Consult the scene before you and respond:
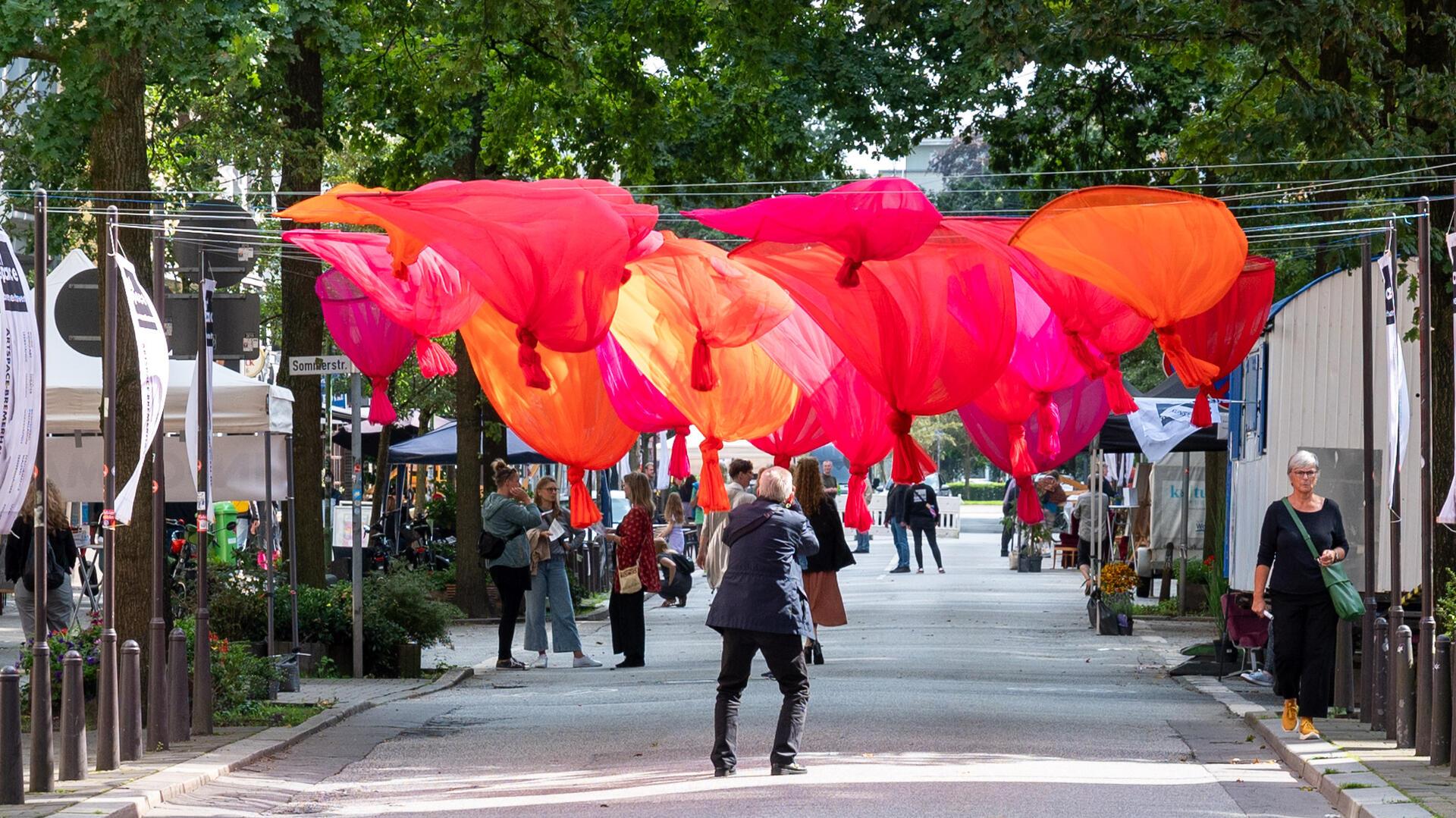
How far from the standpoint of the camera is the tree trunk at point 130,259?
13.0 meters

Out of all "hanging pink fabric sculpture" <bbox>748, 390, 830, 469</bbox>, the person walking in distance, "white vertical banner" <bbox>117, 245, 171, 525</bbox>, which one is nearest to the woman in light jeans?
"hanging pink fabric sculpture" <bbox>748, 390, 830, 469</bbox>

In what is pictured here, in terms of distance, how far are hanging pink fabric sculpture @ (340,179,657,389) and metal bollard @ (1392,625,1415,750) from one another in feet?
18.7

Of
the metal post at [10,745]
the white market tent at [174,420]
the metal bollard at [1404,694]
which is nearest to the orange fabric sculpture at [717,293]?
the white market tent at [174,420]

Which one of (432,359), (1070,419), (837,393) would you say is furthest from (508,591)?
(1070,419)

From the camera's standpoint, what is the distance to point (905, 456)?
1329cm

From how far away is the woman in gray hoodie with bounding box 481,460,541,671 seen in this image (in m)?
19.9

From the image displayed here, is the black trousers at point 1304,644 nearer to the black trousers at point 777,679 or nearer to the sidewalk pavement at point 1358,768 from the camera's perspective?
the sidewalk pavement at point 1358,768

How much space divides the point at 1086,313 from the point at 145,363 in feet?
19.4

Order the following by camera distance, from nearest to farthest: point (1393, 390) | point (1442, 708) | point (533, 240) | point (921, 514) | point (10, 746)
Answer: point (10, 746), point (533, 240), point (1442, 708), point (1393, 390), point (921, 514)

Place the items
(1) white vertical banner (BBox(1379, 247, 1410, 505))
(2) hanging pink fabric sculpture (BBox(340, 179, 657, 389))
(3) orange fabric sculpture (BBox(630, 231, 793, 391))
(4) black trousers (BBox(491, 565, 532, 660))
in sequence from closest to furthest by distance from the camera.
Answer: (2) hanging pink fabric sculpture (BBox(340, 179, 657, 389))
(3) orange fabric sculpture (BBox(630, 231, 793, 391))
(1) white vertical banner (BBox(1379, 247, 1410, 505))
(4) black trousers (BBox(491, 565, 532, 660))

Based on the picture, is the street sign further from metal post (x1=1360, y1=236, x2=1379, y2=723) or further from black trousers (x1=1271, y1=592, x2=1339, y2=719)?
metal post (x1=1360, y1=236, x2=1379, y2=723)

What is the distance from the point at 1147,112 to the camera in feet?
74.5

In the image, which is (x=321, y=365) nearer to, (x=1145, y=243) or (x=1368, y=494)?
(x=1145, y=243)

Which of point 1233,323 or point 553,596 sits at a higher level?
point 1233,323
